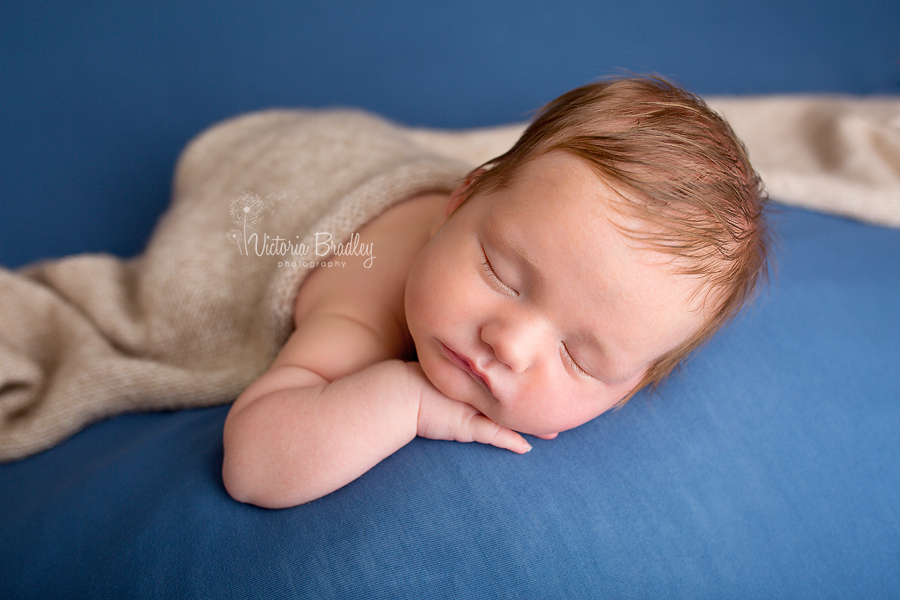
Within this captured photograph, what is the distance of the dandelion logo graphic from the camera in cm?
108

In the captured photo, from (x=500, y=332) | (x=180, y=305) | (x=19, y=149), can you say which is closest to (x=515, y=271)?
(x=500, y=332)

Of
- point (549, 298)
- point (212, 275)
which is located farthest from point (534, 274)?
point (212, 275)

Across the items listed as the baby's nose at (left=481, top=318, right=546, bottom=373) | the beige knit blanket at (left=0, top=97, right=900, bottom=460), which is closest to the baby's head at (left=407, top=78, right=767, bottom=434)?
the baby's nose at (left=481, top=318, right=546, bottom=373)

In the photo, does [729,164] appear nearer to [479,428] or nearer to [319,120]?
[479,428]

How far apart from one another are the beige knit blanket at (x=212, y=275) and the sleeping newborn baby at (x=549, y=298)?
0.81ft

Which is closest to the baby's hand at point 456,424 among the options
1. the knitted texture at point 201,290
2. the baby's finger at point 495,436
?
the baby's finger at point 495,436

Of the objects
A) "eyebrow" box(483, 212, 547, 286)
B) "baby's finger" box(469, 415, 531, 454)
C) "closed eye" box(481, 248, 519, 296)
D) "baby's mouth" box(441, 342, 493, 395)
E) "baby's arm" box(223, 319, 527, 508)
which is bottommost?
"baby's finger" box(469, 415, 531, 454)

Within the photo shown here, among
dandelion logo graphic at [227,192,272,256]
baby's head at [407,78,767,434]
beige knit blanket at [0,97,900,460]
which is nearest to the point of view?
baby's head at [407,78,767,434]

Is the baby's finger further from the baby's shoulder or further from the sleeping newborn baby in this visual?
the baby's shoulder

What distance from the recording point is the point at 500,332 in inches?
24.9

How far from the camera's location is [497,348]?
2.08 feet

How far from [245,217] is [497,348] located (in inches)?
26.1

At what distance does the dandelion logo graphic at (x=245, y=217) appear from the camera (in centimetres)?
108

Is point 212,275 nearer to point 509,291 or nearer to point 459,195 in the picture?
point 459,195
